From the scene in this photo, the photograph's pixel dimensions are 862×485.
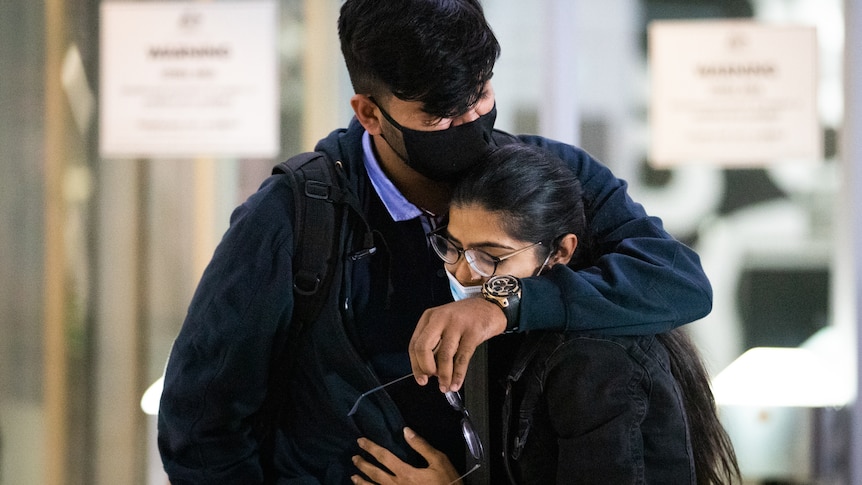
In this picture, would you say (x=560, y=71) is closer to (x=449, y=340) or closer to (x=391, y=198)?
(x=391, y=198)

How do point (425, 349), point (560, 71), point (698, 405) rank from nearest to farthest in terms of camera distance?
point (425, 349) < point (698, 405) < point (560, 71)

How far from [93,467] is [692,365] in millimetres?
2807

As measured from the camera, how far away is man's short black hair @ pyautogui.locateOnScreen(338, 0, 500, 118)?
4.37ft

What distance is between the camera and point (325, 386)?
1434 millimetres

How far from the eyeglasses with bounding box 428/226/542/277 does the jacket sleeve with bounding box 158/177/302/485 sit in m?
0.23

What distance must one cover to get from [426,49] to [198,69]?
247 cm

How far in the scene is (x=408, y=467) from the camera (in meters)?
1.39

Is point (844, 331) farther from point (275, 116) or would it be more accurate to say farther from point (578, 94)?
point (275, 116)

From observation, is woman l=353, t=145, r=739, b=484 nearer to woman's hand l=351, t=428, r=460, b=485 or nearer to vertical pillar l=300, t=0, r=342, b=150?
woman's hand l=351, t=428, r=460, b=485

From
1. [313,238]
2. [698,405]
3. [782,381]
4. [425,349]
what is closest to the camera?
[425,349]

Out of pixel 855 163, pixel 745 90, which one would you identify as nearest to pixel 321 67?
pixel 745 90

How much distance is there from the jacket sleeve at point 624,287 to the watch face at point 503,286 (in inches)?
0.5

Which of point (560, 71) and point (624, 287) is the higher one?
point (560, 71)

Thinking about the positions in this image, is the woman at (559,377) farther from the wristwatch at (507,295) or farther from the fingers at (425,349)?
the fingers at (425,349)
